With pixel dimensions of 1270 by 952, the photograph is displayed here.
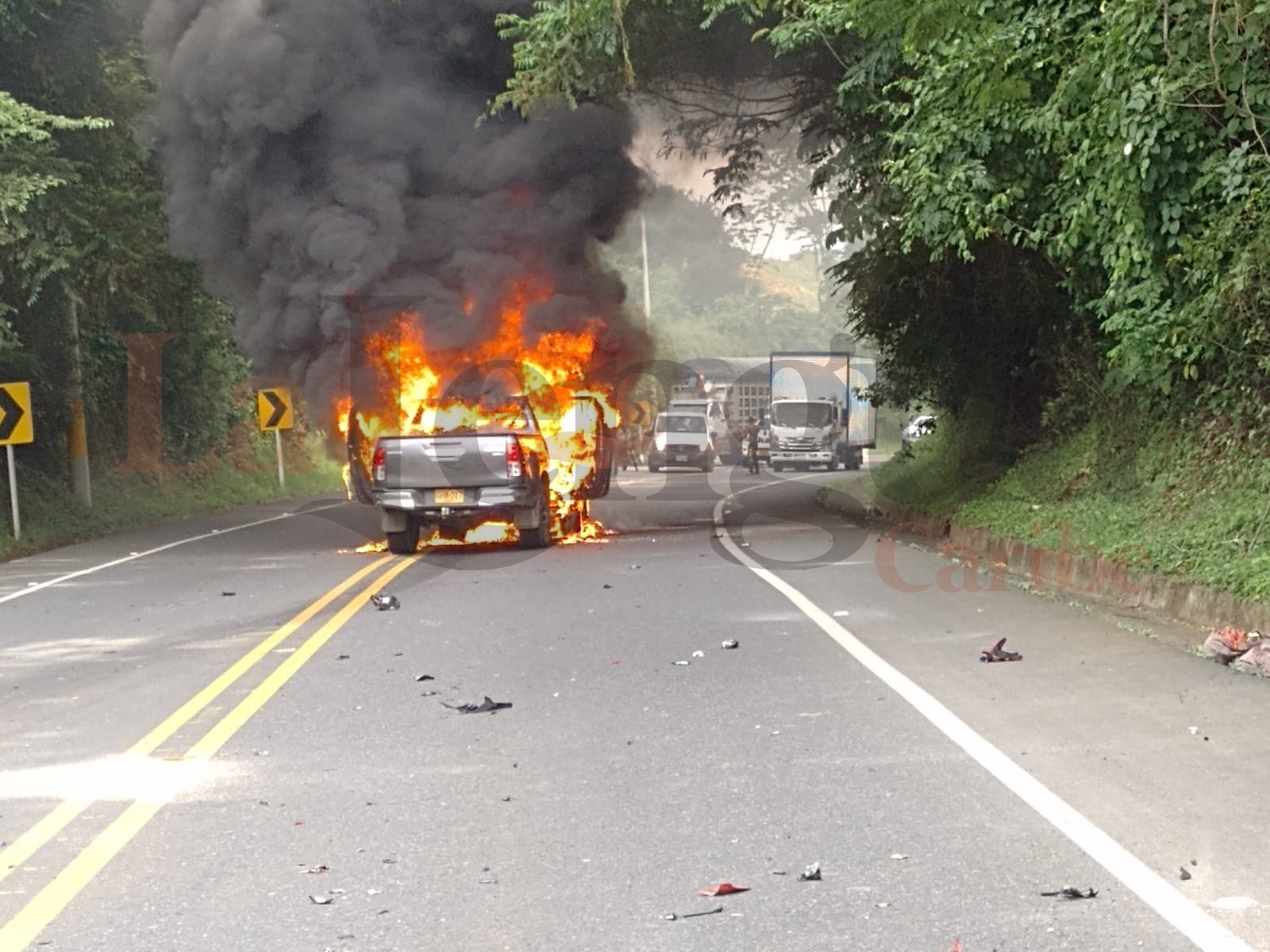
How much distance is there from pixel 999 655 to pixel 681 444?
38.7m

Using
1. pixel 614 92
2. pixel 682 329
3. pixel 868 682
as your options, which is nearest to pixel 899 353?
pixel 614 92

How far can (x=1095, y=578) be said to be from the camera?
13297mm

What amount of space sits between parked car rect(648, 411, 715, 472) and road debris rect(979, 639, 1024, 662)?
126 ft

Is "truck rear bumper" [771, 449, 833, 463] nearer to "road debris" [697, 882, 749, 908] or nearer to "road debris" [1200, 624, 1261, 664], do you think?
"road debris" [1200, 624, 1261, 664]

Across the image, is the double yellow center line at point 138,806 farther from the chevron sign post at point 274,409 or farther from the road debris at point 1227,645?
the chevron sign post at point 274,409

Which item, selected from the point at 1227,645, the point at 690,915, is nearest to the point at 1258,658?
the point at 1227,645

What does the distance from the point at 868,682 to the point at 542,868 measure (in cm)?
381

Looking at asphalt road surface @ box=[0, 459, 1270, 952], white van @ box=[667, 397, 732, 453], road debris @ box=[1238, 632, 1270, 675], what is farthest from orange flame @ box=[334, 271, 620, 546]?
white van @ box=[667, 397, 732, 453]

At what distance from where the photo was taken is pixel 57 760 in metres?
7.34

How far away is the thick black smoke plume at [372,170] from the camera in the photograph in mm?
23781

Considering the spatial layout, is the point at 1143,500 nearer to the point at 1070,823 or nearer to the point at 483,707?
the point at 483,707

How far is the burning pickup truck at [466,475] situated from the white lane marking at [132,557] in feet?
11.0

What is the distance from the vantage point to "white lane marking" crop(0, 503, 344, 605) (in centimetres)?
1548

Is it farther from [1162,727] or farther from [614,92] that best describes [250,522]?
[1162,727]
